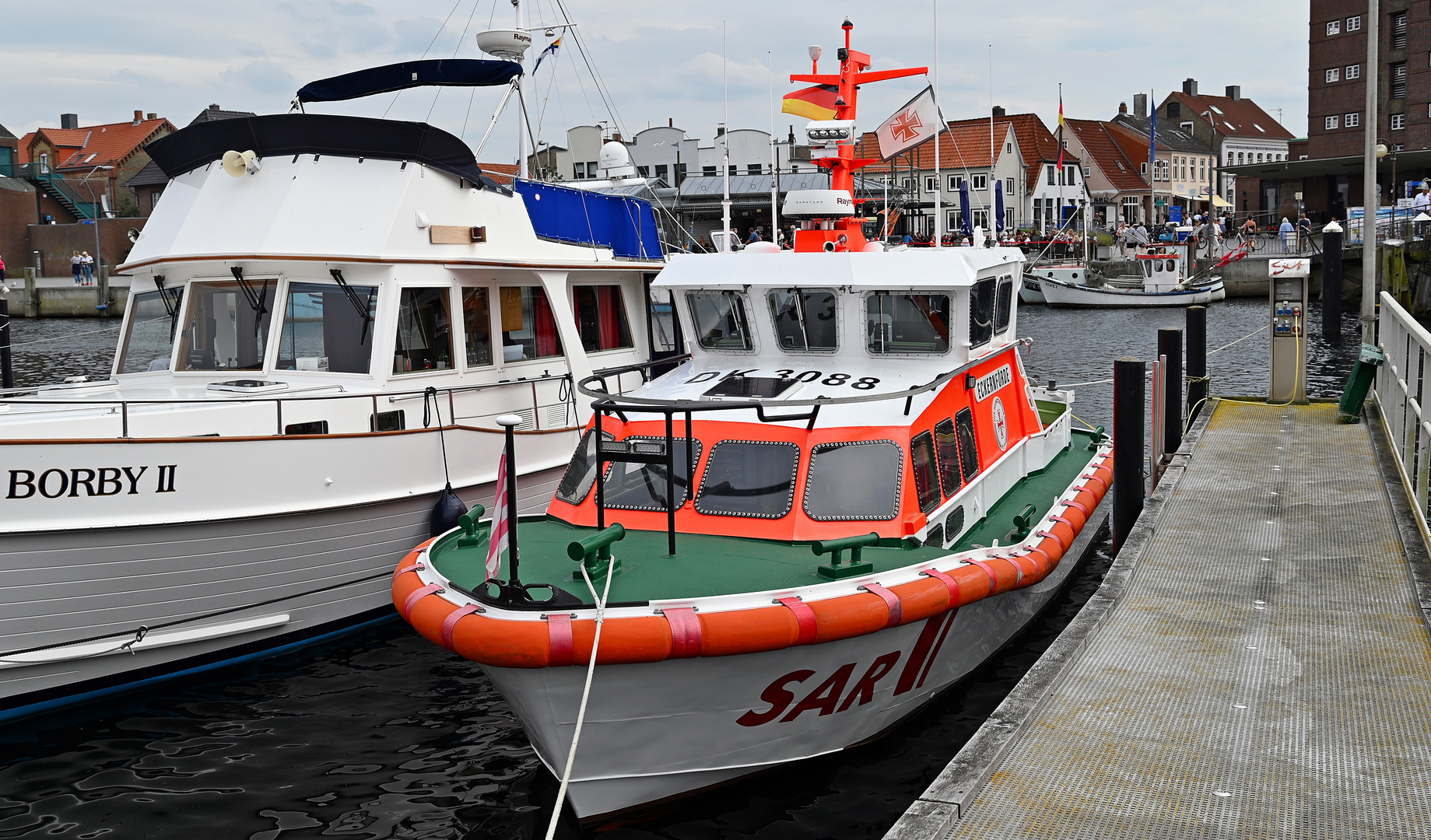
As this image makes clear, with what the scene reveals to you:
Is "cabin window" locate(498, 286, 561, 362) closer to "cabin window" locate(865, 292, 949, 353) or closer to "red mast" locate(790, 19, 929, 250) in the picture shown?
"red mast" locate(790, 19, 929, 250)

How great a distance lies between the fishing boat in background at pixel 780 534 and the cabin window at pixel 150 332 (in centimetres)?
513

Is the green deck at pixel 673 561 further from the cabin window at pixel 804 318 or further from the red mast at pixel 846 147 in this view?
the red mast at pixel 846 147

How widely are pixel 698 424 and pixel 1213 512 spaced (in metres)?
4.26

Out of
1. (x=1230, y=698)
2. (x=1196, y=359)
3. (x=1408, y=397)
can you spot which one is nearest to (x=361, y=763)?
(x=1230, y=698)

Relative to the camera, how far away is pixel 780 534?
7.43 m

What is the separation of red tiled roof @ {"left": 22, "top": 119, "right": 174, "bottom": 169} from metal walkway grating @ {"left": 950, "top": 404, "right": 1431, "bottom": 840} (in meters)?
84.1

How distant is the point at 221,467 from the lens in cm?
875

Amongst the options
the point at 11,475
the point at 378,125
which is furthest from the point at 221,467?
the point at 378,125

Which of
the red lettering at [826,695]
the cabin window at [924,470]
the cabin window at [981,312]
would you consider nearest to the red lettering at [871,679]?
the red lettering at [826,695]

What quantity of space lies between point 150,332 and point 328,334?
7.00 ft

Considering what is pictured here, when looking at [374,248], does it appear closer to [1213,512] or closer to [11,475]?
[11,475]

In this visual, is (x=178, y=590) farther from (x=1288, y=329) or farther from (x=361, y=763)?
(x=1288, y=329)

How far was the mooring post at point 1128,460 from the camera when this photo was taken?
993 centimetres

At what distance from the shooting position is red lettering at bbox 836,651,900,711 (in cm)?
689
